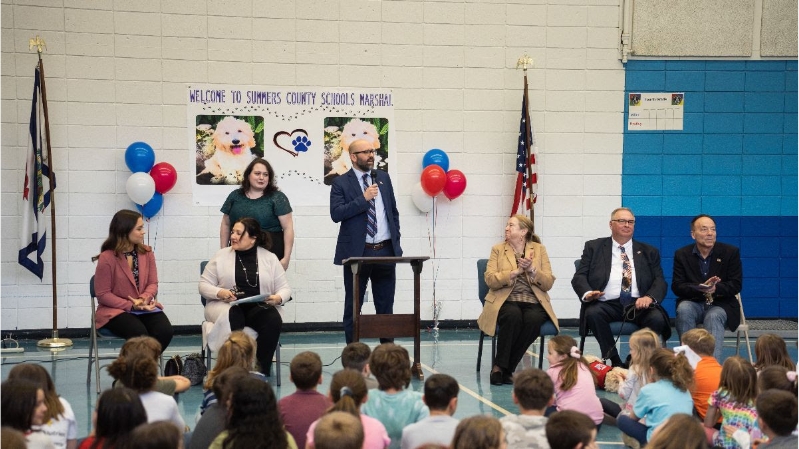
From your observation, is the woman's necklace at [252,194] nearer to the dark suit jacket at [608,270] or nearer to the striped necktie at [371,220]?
the striped necktie at [371,220]

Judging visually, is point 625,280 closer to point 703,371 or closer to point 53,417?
point 703,371

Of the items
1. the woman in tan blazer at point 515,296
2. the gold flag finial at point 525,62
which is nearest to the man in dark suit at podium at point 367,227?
the woman in tan blazer at point 515,296

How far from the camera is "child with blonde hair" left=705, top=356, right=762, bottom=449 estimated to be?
11.6 feet

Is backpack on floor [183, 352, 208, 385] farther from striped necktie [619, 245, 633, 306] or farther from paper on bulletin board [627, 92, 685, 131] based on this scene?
paper on bulletin board [627, 92, 685, 131]

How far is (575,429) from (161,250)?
5.49 m

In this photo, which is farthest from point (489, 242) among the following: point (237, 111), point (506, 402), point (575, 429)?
point (575, 429)

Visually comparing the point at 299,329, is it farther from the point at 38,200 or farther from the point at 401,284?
the point at 38,200

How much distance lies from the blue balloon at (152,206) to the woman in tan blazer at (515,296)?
2.86 meters

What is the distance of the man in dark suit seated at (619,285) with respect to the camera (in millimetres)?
5969

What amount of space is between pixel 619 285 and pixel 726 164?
263cm

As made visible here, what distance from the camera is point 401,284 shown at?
7.97 meters

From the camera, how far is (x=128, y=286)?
566 cm

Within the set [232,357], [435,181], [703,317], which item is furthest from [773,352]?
[435,181]

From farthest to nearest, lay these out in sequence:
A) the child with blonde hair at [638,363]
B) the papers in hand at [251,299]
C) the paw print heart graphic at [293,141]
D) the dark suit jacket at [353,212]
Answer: the paw print heart graphic at [293,141], the dark suit jacket at [353,212], the papers in hand at [251,299], the child with blonde hair at [638,363]
